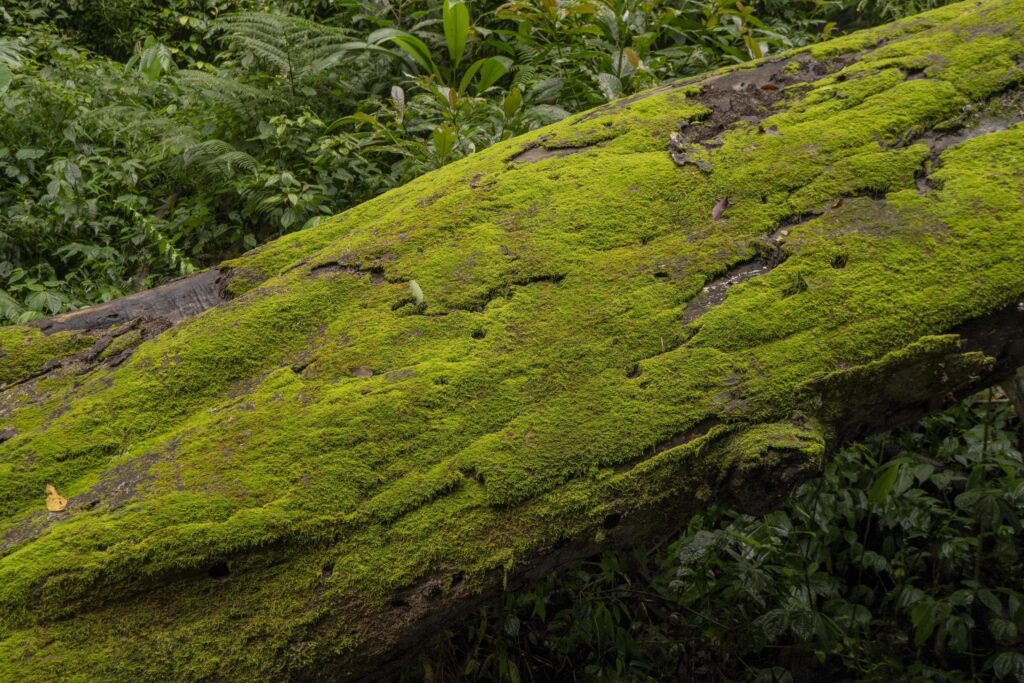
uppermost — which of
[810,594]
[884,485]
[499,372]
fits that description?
[499,372]

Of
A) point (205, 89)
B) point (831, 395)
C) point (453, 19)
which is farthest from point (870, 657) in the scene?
point (205, 89)

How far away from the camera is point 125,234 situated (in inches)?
171

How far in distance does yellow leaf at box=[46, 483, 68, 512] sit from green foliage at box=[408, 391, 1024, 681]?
1.23 metres

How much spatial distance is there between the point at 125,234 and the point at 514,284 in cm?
334

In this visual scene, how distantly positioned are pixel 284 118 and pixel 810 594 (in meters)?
3.69

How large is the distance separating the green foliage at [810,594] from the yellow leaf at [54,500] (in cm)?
123

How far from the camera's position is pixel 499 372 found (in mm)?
1737

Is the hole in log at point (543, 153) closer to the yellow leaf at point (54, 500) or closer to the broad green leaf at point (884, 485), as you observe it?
the broad green leaf at point (884, 485)

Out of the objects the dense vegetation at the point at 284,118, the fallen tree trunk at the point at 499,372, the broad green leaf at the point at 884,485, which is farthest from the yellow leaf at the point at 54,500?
the dense vegetation at the point at 284,118

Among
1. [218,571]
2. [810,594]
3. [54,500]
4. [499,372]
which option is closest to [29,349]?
[54,500]

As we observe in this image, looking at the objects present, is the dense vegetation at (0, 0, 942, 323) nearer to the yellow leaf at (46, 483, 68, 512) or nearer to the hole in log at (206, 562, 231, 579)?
the yellow leaf at (46, 483, 68, 512)

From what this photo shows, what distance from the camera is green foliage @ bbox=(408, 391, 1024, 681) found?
2447 mm

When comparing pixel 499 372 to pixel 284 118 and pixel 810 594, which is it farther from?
pixel 284 118

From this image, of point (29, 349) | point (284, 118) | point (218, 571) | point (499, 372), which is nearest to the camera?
point (218, 571)
